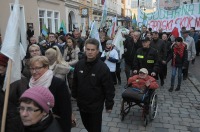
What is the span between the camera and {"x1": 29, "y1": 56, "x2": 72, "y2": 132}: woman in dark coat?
2963mm

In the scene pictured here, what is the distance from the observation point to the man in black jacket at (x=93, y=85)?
3.71m

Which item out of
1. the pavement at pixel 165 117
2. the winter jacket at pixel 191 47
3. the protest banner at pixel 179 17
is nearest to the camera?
the pavement at pixel 165 117

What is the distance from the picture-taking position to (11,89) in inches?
113

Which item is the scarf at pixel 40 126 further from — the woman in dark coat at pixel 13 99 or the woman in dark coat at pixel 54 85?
the woman in dark coat at pixel 54 85

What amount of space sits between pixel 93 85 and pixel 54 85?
2.73ft

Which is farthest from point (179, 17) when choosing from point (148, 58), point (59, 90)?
point (59, 90)

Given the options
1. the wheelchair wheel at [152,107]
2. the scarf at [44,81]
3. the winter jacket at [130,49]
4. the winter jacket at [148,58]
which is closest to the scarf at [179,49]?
the winter jacket at [130,49]

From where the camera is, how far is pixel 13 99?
110 inches

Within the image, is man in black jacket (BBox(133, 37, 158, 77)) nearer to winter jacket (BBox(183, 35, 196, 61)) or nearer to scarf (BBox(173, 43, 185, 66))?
scarf (BBox(173, 43, 185, 66))

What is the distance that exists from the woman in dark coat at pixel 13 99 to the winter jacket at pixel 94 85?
1.02m

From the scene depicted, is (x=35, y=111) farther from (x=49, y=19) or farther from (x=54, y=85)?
(x=49, y=19)

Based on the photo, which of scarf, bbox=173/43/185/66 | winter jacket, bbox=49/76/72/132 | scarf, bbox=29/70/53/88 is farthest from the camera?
scarf, bbox=173/43/185/66

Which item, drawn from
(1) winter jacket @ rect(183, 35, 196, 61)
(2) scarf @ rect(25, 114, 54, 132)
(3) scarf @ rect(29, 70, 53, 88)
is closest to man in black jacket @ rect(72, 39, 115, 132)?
(3) scarf @ rect(29, 70, 53, 88)

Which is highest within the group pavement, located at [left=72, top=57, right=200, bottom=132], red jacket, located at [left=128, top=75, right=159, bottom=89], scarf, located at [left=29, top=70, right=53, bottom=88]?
scarf, located at [left=29, top=70, right=53, bottom=88]
